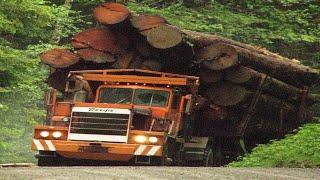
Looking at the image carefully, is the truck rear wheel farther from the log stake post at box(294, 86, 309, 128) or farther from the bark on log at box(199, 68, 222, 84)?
the log stake post at box(294, 86, 309, 128)

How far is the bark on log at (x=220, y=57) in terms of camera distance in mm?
14234

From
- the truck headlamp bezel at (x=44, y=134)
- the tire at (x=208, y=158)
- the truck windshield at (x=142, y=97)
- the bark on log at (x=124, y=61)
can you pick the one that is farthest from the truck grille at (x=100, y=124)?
the tire at (x=208, y=158)

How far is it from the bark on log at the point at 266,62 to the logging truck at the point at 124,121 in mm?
1665

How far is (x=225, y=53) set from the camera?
14.4 meters

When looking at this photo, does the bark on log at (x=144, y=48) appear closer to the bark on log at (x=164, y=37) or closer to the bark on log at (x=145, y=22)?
the bark on log at (x=145, y=22)

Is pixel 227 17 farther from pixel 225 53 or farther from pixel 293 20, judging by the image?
pixel 225 53

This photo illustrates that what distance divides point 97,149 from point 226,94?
14.7 ft

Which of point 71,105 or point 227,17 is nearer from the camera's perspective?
point 71,105

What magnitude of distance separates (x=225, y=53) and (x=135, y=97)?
2.69 metres

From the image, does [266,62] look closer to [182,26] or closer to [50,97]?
[182,26]

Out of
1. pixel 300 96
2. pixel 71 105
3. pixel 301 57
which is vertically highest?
pixel 71 105

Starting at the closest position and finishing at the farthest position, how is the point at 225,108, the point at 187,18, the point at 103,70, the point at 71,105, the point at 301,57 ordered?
the point at 71,105 → the point at 103,70 → the point at 225,108 → the point at 187,18 → the point at 301,57

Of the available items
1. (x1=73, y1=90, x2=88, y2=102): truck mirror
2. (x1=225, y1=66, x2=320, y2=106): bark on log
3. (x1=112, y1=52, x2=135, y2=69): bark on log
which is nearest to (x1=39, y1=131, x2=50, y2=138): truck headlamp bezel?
(x1=73, y1=90, x2=88, y2=102): truck mirror

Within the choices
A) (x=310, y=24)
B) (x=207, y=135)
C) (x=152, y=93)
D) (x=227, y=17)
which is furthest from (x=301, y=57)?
(x=152, y=93)
